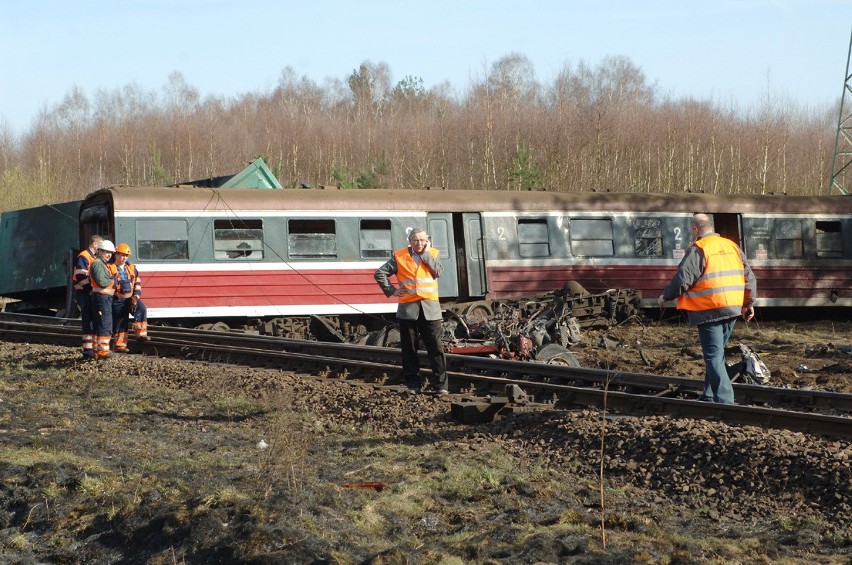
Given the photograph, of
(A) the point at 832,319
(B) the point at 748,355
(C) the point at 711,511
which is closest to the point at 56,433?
(C) the point at 711,511

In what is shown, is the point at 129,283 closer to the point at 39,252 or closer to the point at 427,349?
the point at 427,349

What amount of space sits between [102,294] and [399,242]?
7034 millimetres

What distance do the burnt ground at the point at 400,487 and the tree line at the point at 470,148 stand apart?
2294 cm

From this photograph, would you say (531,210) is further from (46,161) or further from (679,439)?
(46,161)

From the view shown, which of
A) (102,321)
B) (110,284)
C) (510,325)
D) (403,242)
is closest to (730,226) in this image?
(403,242)

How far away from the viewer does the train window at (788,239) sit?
22.4 metres

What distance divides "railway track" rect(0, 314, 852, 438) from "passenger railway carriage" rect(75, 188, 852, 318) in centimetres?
223

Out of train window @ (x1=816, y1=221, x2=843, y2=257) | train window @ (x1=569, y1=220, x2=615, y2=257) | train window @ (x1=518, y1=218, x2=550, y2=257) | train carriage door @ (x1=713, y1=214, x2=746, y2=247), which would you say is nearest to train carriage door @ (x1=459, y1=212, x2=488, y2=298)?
train window @ (x1=518, y1=218, x2=550, y2=257)

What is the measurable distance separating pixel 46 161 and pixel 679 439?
48993 mm

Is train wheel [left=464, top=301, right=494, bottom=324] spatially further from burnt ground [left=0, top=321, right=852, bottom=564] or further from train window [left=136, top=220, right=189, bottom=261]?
burnt ground [left=0, top=321, right=852, bottom=564]

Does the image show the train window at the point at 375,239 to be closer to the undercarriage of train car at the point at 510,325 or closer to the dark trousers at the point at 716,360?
the undercarriage of train car at the point at 510,325

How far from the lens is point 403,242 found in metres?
19.3

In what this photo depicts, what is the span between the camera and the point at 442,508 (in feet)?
19.8

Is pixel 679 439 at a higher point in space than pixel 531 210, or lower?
lower
